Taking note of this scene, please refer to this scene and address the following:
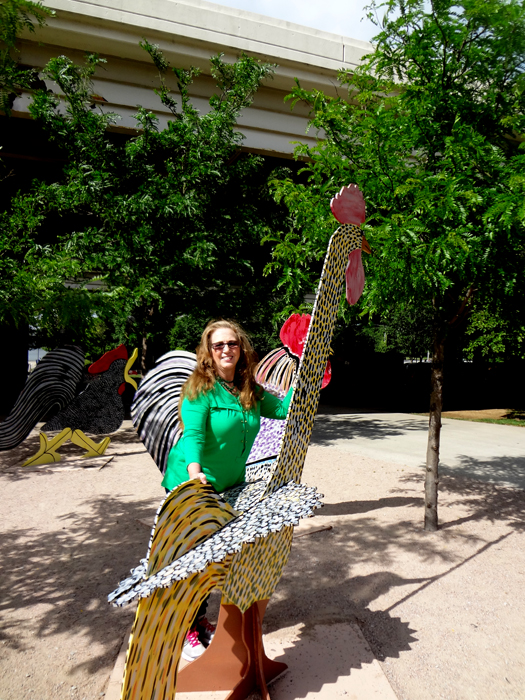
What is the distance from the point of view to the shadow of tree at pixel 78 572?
121 inches

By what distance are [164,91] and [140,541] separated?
322 inches

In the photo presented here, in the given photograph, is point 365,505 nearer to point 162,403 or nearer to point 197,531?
point 162,403

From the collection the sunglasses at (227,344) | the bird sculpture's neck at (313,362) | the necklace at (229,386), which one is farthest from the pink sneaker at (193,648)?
the sunglasses at (227,344)

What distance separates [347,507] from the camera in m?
5.72

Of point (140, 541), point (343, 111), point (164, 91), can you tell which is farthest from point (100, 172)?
point (140, 541)

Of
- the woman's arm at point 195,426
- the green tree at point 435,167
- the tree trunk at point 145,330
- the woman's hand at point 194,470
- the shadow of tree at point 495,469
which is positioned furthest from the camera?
the tree trunk at point 145,330

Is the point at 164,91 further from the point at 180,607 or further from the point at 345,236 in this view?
the point at 180,607

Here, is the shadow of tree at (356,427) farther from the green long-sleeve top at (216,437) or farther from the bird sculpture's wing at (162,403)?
the green long-sleeve top at (216,437)

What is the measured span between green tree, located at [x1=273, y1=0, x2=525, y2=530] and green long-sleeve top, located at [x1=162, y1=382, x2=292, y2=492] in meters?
1.91

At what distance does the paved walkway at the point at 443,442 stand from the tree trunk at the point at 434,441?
8.76 feet

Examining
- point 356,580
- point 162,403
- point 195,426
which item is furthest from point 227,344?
point 356,580

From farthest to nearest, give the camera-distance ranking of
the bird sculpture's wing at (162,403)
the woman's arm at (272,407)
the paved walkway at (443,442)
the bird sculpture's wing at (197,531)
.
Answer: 1. the paved walkway at (443,442)
2. the bird sculpture's wing at (162,403)
3. the woman's arm at (272,407)
4. the bird sculpture's wing at (197,531)

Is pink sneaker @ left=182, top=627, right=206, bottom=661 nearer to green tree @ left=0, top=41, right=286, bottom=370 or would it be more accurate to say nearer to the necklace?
the necklace

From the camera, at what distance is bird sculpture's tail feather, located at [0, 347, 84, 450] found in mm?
6984
